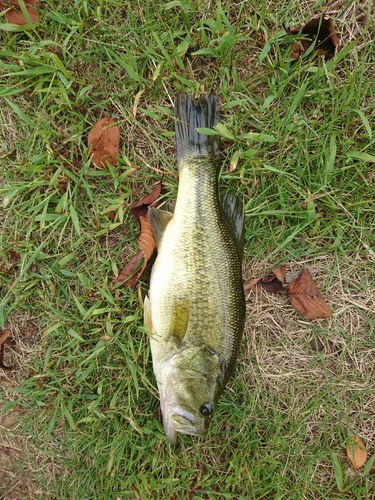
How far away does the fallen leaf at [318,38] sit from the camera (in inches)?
105

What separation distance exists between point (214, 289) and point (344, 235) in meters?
1.16

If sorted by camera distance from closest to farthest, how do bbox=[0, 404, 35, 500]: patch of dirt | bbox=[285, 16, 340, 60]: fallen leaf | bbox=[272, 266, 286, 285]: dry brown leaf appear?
bbox=[285, 16, 340, 60]: fallen leaf
bbox=[272, 266, 286, 285]: dry brown leaf
bbox=[0, 404, 35, 500]: patch of dirt

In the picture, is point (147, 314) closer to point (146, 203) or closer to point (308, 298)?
point (146, 203)

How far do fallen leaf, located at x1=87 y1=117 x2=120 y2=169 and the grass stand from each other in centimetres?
8

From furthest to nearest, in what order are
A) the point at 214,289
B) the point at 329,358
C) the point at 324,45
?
1. the point at 329,358
2. the point at 324,45
3. the point at 214,289

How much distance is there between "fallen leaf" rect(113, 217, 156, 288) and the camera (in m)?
2.67

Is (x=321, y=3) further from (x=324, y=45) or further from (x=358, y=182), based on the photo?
(x=358, y=182)

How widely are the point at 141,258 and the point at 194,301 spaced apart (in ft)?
1.88

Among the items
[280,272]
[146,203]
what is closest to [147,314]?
[146,203]

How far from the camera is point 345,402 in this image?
2.85 meters

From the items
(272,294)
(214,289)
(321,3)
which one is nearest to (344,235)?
(272,294)

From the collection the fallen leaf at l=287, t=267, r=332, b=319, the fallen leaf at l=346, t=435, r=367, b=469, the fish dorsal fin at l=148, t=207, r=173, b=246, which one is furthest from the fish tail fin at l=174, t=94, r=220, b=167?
the fallen leaf at l=346, t=435, r=367, b=469

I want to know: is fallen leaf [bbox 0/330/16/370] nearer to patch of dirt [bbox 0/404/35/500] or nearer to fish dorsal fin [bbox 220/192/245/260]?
patch of dirt [bbox 0/404/35/500]

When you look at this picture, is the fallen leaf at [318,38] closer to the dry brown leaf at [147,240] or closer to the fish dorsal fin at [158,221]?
the fish dorsal fin at [158,221]
